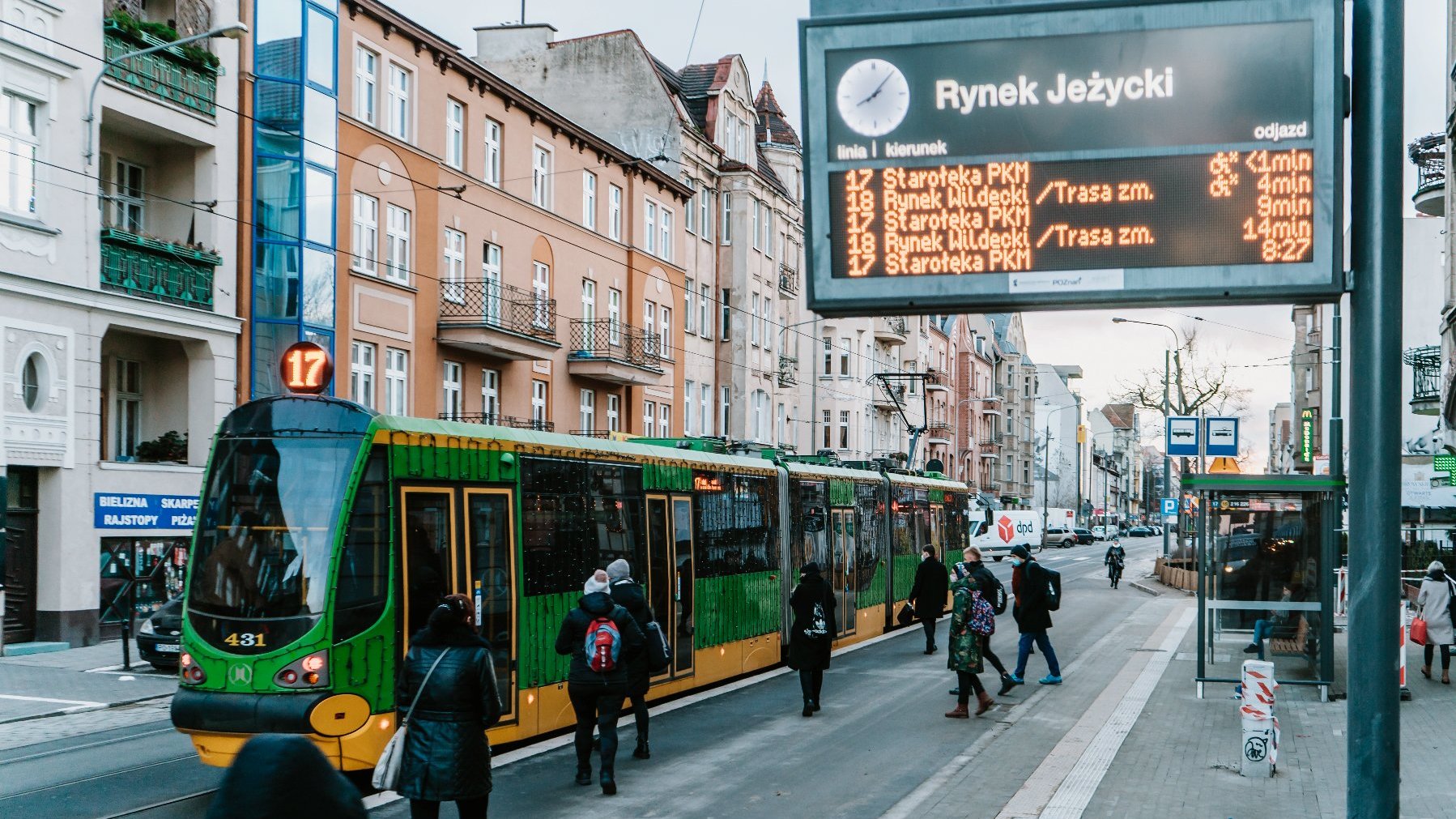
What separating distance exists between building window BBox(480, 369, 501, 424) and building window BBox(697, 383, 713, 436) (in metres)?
15.1

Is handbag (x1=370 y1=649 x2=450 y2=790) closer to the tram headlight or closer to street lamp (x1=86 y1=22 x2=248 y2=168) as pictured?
the tram headlight

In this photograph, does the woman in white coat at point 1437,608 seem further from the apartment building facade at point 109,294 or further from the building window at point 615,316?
the building window at point 615,316

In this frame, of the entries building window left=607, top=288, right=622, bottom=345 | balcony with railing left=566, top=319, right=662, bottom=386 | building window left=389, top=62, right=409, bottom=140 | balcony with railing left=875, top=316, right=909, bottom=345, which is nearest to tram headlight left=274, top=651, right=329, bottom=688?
building window left=389, top=62, right=409, bottom=140

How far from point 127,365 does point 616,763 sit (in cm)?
1693

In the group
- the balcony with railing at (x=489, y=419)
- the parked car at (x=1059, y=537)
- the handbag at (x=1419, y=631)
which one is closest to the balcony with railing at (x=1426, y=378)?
the handbag at (x=1419, y=631)

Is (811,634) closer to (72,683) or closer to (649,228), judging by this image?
(72,683)

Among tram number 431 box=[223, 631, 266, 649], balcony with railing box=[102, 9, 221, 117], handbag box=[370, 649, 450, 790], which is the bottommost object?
handbag box=[370, 649, 450, 790]

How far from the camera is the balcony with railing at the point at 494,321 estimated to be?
32.2 metres

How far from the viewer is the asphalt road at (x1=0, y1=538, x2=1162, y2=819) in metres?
10.9

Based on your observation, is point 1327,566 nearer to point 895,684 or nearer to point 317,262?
point 895,684

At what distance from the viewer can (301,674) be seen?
1065 cm

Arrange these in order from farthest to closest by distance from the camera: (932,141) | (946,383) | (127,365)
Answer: (946,383) → (127,365) → (932,141)

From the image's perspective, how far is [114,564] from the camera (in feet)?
78.8

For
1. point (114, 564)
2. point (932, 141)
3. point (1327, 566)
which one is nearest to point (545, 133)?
point (114, 564)
